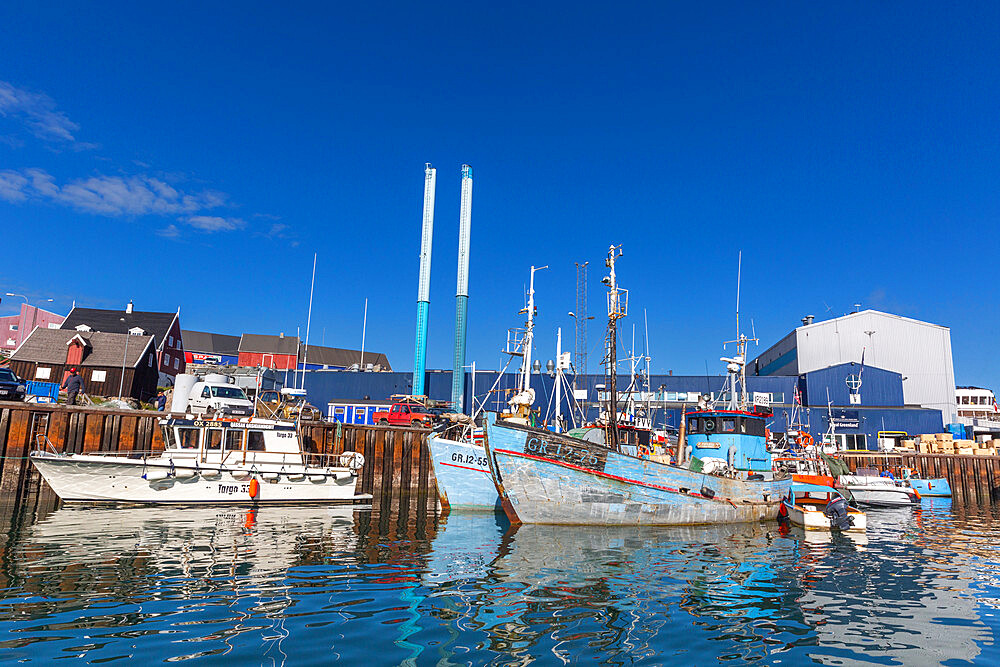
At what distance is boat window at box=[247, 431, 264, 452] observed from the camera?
22759 mm

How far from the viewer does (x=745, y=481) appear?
877 inches

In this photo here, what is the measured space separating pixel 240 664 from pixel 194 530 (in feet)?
36.7

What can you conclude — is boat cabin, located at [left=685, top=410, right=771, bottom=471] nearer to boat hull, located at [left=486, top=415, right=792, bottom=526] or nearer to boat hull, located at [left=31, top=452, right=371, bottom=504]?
boat hull, located at [left=486, top=415, right=792, bottom=526]

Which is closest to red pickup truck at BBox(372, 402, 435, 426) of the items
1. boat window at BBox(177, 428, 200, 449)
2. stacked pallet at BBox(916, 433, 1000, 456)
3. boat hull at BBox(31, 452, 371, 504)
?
boat hull at BBox(31, 452, 371, 504)

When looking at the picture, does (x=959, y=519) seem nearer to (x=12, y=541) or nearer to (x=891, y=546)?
(x=891, y=546)

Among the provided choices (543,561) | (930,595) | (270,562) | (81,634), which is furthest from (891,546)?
(81,634)

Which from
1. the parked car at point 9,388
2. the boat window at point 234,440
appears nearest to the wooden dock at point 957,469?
the boat window at point 234,440

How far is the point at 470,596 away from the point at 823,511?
17162mm

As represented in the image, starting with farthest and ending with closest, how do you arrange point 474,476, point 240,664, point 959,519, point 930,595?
Answer: point 959,519 < point 474,476 < point 930,595 < point 240,664

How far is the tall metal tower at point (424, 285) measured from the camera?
57.0 m

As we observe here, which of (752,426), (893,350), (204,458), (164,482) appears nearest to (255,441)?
(204,458)

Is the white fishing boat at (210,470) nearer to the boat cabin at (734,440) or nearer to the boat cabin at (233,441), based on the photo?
the boat cabin at (233,441)

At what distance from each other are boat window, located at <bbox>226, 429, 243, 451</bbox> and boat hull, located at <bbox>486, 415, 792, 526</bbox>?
10.7 m

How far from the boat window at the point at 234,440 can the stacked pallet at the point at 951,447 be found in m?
48.7
